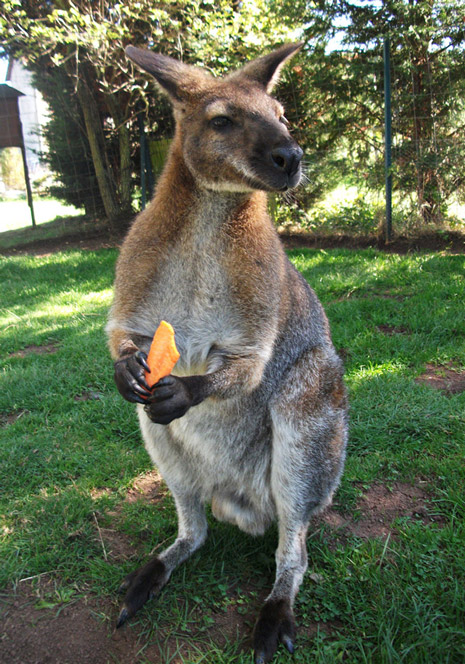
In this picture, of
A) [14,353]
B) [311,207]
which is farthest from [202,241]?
[311,207]

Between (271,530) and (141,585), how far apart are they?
746 millimetres

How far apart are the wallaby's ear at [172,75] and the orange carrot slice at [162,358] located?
1.17 metres

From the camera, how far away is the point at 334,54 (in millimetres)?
7539

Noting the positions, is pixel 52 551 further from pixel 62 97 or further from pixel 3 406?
pixel 62 97

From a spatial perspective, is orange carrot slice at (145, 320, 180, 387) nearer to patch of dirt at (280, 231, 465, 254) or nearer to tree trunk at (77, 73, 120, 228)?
patch of dirt at (280, 231, 465, 254)

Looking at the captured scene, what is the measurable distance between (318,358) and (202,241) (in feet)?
2.68

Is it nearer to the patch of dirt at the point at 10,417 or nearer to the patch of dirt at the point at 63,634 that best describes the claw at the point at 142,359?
the patch of dirt at the point at 63,634

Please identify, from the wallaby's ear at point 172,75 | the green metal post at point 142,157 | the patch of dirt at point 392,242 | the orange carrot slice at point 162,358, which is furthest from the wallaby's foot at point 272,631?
the green metal post at point 142,157

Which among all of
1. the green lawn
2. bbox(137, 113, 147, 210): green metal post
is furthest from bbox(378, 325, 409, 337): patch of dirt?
the green lawn

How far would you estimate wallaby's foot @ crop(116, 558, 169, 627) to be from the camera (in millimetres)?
2238

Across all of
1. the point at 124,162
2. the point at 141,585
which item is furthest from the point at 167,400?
the point at 124,162

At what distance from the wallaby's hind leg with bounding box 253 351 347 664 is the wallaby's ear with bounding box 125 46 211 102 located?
1343mm

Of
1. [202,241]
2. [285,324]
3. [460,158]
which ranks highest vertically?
[460,158]

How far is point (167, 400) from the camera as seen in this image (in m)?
1.96
